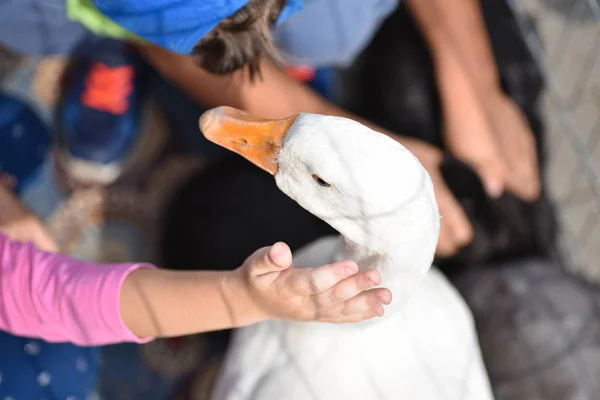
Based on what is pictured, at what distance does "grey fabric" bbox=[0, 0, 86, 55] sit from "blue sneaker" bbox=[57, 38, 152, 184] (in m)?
0.08

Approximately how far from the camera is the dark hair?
1.65 ft

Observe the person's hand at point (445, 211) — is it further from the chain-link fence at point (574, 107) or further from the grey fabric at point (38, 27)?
the grey fabric at point (38, 27)

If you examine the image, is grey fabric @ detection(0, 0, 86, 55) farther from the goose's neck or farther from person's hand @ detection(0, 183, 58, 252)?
the goose's neck

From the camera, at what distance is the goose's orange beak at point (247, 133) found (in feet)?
1.43

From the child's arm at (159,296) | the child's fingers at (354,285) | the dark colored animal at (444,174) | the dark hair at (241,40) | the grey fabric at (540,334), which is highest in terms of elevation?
the dark hair at (241,40)

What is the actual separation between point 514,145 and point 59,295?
2.04 ft

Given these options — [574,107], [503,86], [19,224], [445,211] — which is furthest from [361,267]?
[574,107]

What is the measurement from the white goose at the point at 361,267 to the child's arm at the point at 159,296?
50mm

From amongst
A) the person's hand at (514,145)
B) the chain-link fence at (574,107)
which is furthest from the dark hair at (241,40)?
the chain-link fence at (574,107)

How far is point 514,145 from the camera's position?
86cm

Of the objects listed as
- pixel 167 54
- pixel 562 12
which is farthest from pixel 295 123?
pixel 562 12

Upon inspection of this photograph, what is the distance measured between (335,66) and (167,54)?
345 mm

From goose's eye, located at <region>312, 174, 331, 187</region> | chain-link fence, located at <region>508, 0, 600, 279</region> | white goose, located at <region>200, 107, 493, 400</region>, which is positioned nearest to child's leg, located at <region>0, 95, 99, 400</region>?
white goose, located at <region>200, 107, 493, 400</region>

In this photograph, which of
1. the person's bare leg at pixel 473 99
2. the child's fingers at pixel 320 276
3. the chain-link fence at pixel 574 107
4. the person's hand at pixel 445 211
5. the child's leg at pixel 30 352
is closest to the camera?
the child's fingers at pixel 320 276
